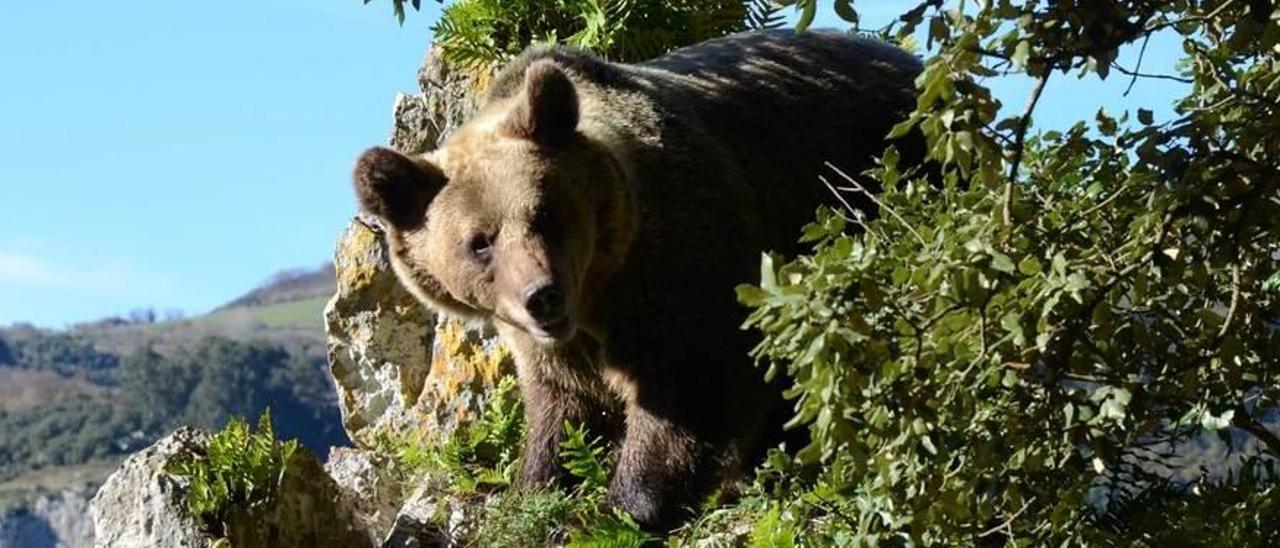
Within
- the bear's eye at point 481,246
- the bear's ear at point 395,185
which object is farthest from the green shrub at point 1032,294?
the bear's ear at point 395,185

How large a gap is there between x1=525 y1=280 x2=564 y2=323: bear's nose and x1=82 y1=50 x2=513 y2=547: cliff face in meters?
1.10

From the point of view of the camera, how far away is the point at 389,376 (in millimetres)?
9219

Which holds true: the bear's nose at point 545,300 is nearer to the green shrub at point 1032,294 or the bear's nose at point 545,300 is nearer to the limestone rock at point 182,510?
the limestone rock at point 182,510

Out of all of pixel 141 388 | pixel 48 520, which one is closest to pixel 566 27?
pixel 48 520

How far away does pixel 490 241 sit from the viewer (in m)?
6.91

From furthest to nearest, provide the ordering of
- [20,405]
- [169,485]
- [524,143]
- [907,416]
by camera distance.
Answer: [20,405] → [524,143] → [169,485] → [907,416]

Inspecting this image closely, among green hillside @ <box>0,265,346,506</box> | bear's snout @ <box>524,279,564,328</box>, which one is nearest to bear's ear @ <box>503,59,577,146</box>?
bear's snout @ <box>524,279,564,328</box>

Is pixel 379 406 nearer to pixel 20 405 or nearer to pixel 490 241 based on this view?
pixel 490 241

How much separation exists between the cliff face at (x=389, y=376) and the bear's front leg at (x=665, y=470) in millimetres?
929

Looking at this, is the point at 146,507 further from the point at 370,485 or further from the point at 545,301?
the point at 370,485

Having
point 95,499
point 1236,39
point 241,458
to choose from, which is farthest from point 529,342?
point 1236,39

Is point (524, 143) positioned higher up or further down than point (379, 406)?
higher up

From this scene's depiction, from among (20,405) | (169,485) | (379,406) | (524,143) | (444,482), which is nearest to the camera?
(169,485)

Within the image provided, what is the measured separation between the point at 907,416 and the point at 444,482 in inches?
143
